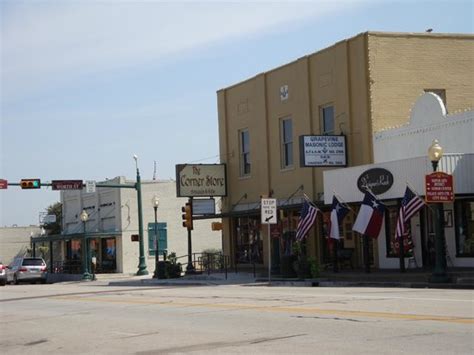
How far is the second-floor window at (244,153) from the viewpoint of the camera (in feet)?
129

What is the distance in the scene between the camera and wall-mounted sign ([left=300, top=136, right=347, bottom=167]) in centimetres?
3139

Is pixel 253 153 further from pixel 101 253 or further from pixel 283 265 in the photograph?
pixel 101 253

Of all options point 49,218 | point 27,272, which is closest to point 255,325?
point 27,272

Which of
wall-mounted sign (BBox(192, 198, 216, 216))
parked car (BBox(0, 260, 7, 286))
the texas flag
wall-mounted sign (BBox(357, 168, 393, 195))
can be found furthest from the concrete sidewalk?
parked car (BBox(0, 260, 7, 286))

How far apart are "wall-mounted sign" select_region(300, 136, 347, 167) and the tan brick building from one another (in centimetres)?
43

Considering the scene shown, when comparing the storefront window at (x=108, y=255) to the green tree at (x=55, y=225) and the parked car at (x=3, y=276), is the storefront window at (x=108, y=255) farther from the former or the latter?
the green tree at (x=55, y=225)

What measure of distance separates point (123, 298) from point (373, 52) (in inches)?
564

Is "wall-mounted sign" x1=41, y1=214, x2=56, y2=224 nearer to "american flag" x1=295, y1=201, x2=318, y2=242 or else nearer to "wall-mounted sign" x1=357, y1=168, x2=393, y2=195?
Answer: "american flag" x1=295, y1=201, x2=318, y2=242

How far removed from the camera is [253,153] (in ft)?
127

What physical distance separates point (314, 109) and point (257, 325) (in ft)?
69.7

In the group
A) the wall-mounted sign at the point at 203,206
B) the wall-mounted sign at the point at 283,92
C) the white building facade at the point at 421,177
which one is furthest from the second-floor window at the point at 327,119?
the wall-mounted sign at the point at 203,206

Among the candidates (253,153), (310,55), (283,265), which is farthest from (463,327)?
(253,153)

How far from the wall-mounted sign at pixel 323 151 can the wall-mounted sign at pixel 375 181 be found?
3087mm

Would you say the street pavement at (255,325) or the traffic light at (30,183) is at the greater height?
the traffic light at (30,183)
